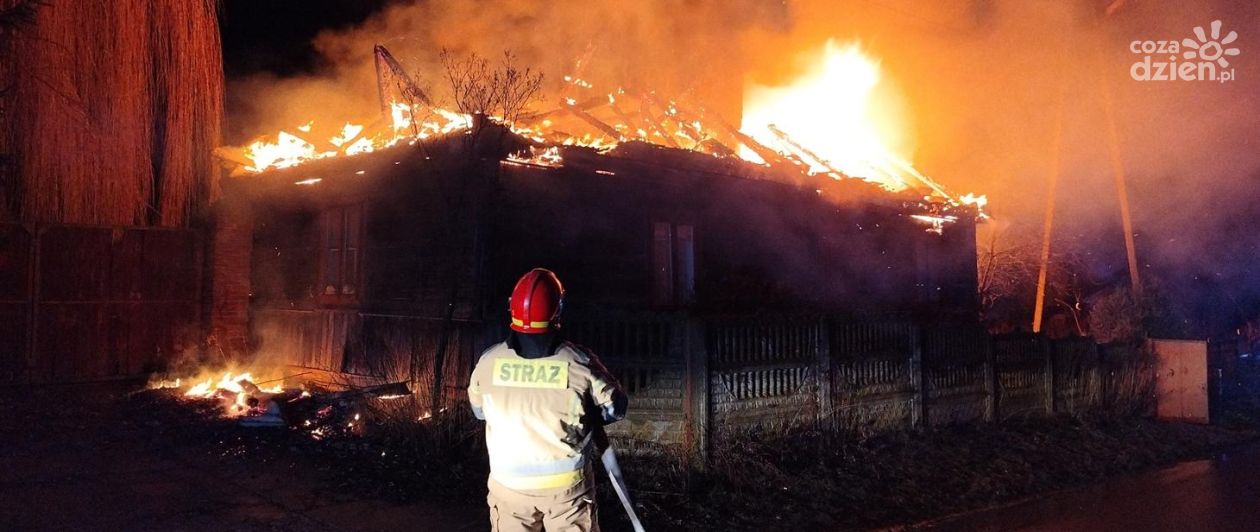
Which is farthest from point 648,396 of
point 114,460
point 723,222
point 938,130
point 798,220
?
point 938,130

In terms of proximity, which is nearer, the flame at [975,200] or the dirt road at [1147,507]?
the dirt road at [1147,507]

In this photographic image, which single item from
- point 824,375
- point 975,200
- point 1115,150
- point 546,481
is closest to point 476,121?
point 824,375

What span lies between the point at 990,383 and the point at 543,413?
6.87 m

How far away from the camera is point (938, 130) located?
1725 centimetres

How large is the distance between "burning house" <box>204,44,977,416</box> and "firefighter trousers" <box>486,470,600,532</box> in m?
3.07

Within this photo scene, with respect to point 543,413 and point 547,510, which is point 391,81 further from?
point 547,510

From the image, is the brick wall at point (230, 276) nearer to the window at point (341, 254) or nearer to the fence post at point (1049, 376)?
the window at point (341, 254)

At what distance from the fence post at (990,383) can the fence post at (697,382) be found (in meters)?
4.01

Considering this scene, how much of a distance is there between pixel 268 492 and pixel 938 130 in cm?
1631

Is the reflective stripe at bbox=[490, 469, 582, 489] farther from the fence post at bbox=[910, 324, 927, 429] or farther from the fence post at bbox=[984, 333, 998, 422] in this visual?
the fence post at bbox=[984, 333, 998, 422]

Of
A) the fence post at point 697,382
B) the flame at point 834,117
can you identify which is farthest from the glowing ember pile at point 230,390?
the flame at point 834,117

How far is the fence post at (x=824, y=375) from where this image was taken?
6.63m

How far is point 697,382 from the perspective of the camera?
589 centimetres

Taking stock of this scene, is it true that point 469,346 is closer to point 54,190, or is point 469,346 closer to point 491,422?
point 491,422
